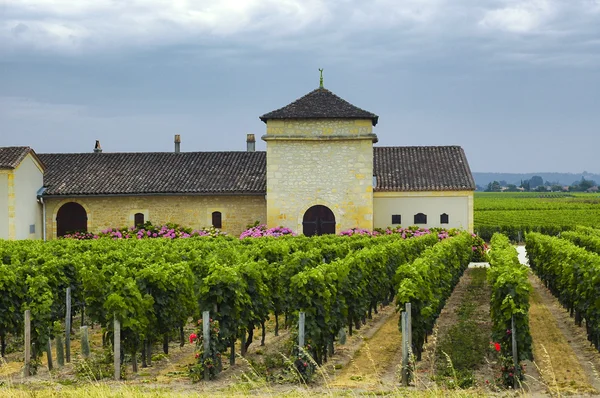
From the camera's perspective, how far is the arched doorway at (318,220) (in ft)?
107

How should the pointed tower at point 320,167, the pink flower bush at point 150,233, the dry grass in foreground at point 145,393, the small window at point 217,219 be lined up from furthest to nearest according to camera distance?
the small window at point 217,219 → the pink flower bush at point 150,233 → the pointed tower at point 320,167 → the dry grass in foreground at point 145,393

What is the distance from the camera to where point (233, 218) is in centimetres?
3456

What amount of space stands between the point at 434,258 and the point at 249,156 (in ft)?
67.7

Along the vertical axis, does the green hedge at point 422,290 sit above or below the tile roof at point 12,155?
below

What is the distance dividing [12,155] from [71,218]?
13.1 feet

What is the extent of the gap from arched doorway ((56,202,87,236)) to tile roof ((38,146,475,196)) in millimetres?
923

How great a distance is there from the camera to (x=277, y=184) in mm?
32438

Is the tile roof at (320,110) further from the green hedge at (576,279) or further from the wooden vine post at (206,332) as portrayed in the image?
the wooden vine post at (206,332)

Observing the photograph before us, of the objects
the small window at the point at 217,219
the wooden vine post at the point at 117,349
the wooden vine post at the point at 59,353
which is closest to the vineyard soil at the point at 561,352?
the wooden vine post at the point at 117,349

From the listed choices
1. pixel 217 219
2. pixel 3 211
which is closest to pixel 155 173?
pixel 217 219

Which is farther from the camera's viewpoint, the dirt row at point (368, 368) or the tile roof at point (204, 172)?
the tile roof at point (204, 172)

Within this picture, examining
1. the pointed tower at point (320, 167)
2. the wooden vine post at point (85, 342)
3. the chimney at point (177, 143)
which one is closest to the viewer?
the wooden vine post at point (85, 342)

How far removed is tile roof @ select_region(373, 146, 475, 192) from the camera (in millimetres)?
35188

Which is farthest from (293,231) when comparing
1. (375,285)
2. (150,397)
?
(150,397)
